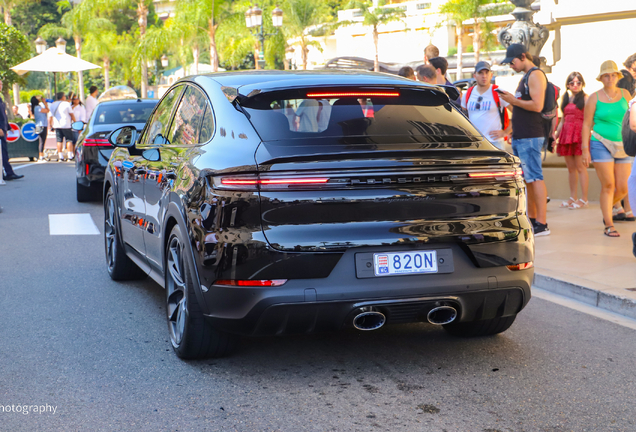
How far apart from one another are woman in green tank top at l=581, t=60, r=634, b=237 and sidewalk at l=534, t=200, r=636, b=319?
0.40 metres

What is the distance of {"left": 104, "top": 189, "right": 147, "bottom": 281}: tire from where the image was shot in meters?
6.79

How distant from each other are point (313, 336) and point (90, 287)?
8.10 ft

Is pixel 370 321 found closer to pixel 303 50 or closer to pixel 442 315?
pixel 442 315

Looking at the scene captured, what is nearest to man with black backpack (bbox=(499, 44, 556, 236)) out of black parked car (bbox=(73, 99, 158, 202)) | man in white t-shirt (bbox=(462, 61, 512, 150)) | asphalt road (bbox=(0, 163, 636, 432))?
man in white t-shirt (bbox=(462, 61, 512, 150))

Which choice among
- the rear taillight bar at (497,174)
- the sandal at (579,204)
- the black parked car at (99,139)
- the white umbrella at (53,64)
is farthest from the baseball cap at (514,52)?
the white umbrella at (53,64)

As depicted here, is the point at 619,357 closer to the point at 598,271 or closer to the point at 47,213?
the point at 598,271

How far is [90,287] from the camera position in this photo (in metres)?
6.74

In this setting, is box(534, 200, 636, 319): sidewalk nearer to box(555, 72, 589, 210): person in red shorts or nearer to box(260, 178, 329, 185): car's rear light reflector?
box(555, 72, 589, 210): person in red shorts

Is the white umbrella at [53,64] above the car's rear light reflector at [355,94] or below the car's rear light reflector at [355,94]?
above

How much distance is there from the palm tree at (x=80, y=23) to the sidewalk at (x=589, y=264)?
5376 centimetres

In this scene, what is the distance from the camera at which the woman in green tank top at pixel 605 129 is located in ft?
28.5

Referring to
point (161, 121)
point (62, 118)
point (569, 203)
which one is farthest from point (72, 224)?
point (62, 118)

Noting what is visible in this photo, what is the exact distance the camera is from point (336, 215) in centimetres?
395

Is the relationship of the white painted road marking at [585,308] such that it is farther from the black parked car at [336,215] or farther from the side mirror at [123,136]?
the side mirror at [123,136]
